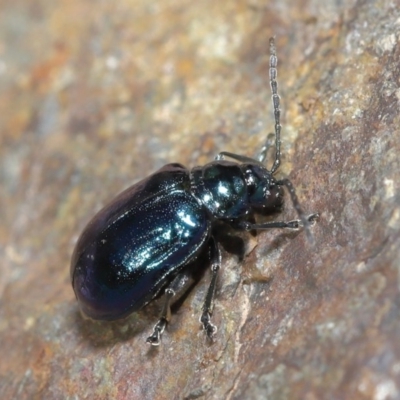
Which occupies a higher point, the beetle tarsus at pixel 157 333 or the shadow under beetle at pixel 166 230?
the shadow under beetle at pixel 166 230

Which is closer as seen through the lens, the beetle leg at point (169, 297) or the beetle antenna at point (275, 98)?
the beetle leg at point (169, 297)

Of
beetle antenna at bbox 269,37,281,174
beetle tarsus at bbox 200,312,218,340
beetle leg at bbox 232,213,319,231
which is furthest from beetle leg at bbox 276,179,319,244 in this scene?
beetle tarsus at bbox 200,312,218,340

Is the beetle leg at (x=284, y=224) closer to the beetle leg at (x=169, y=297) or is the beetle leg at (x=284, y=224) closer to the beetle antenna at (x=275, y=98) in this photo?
the beetle antenna at (x=275, y=98)

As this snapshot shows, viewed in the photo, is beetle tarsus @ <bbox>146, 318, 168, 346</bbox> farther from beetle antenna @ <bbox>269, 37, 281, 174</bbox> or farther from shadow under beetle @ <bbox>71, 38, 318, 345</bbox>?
beetle antenna @ <bbox>269, 37, 281, 174</bbox>

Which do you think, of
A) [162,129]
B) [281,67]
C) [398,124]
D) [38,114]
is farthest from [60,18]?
[398,124]

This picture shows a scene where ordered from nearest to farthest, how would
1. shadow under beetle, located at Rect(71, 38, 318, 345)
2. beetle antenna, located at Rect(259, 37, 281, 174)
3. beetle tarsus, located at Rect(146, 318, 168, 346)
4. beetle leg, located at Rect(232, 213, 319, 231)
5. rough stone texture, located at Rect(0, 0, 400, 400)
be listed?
rough stone texture, located at Rect(0, 0, 400, 400) → beetle leg, located at Rect(232, 213, 319, 231) → shadow under beetle, located at Rect(71, 38, 318, 345) → beetle tarsus, located at Rect(146, 318, 168, 346) → beetle antenna, located at Rect(259, 37, 281, 174)

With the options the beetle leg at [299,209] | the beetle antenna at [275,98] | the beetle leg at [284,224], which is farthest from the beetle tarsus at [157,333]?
the beetle antenna at [275,98]

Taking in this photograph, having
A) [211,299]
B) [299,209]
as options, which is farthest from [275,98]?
[211,299]
